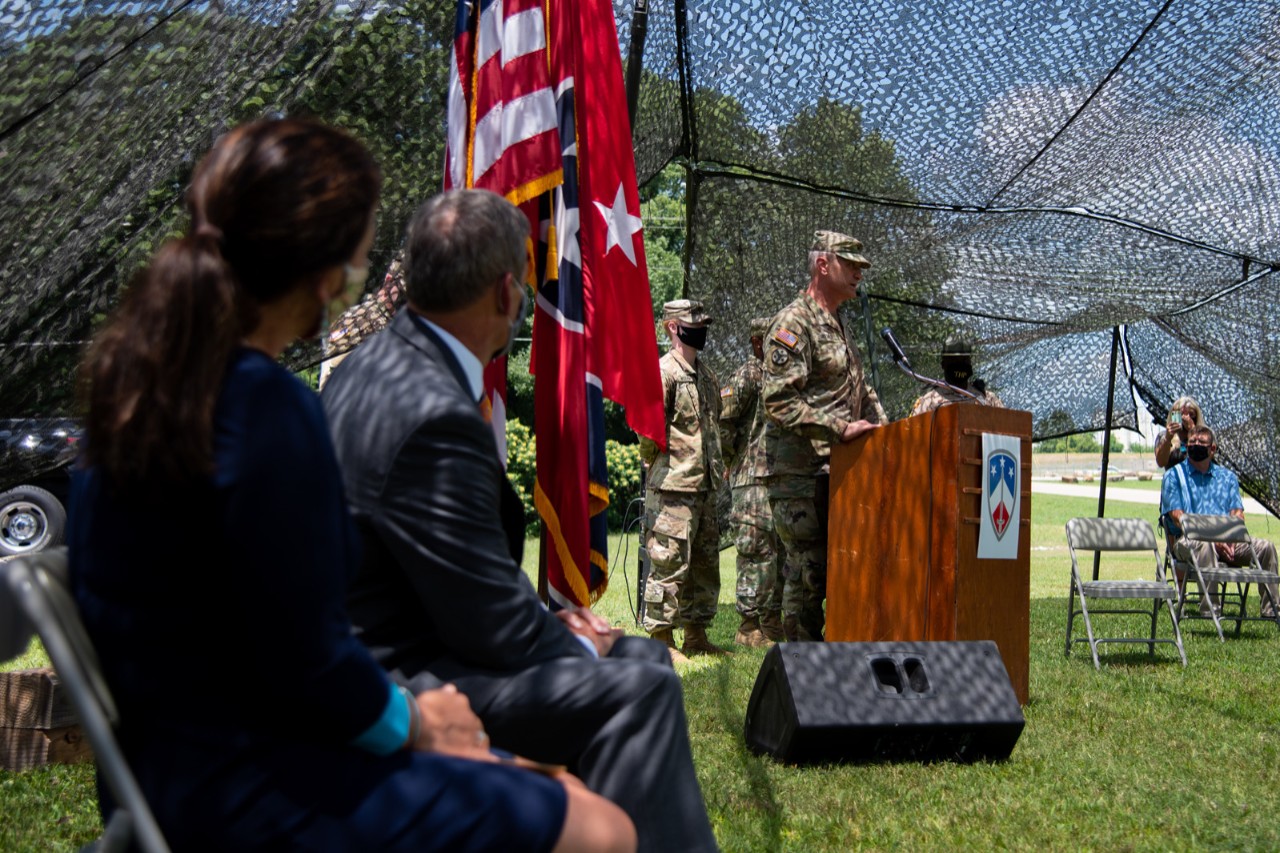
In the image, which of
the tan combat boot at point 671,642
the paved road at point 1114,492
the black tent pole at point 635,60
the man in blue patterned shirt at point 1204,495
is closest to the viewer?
the black tent pole at point 635,60

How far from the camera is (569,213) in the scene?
3996 millimetres

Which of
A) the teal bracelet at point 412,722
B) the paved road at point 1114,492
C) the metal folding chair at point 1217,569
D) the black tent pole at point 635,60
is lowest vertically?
the teal bracelet at point 412,722

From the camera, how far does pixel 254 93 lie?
15.3 ft

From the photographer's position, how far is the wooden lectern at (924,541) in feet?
19.1

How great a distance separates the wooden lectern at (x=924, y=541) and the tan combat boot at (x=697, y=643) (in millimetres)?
1966

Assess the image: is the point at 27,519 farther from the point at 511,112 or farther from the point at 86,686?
the point at 86,686

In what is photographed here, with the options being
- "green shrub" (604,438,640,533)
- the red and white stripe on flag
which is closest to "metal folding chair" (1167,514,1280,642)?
the red and white stripe on flag

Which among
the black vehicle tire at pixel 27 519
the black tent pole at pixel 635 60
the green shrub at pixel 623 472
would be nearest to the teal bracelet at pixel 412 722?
the black tent pole at pixel 635 60

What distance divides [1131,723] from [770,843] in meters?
2.81

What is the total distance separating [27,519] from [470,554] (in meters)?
13.6

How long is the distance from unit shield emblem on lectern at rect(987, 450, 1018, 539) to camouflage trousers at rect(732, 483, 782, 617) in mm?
3045

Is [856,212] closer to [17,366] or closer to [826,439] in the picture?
[826,439]

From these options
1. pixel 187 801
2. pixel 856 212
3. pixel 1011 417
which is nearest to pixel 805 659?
pixel 1011 417

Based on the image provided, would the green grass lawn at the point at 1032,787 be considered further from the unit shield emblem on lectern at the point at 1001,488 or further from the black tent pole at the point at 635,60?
the black tent pole at the point at 635,60
